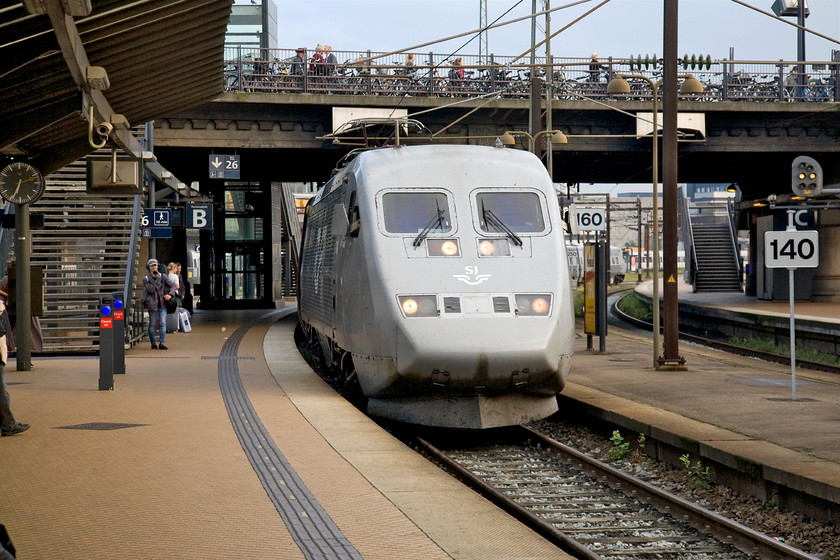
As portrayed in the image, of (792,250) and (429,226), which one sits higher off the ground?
(429,226)

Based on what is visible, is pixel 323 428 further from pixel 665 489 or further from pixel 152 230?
pixel 152 230

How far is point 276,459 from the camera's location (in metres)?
8.78

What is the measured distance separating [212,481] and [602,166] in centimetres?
3034

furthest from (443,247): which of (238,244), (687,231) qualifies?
(687,231)

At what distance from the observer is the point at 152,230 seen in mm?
23156

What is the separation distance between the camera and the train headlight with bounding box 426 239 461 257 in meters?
11.6

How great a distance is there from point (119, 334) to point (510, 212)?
231 inches

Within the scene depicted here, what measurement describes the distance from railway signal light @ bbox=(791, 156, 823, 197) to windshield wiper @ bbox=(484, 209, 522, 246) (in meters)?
9.99

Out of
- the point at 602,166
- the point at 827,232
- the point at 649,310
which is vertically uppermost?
the point at 602,166

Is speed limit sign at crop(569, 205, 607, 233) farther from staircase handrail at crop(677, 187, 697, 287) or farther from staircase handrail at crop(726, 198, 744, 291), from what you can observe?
staircase handrail at crop(726, 198, 744, 291)

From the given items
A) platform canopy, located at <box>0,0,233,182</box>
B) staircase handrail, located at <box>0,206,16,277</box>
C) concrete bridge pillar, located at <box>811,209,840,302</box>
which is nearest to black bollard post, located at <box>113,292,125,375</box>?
platform canopy, located at <box>0,0,233,182</box>

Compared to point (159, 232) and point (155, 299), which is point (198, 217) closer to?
point (159, 232)

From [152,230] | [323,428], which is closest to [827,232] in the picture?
[152,230]

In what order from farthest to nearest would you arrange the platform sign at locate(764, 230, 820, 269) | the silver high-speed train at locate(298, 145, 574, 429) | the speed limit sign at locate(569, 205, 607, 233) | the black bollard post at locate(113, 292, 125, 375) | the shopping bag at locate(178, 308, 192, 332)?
the shopping bag at locate(178, 308, 192, 332) < the speed limit sign at locate(569, 205, 607, 233) < the black bollard post at locate(113, 292, 125, 375) < the platform sign at locate(764, 230, 820, 269) < the silver high-speed train at locate(298, 145, 574, 429)
